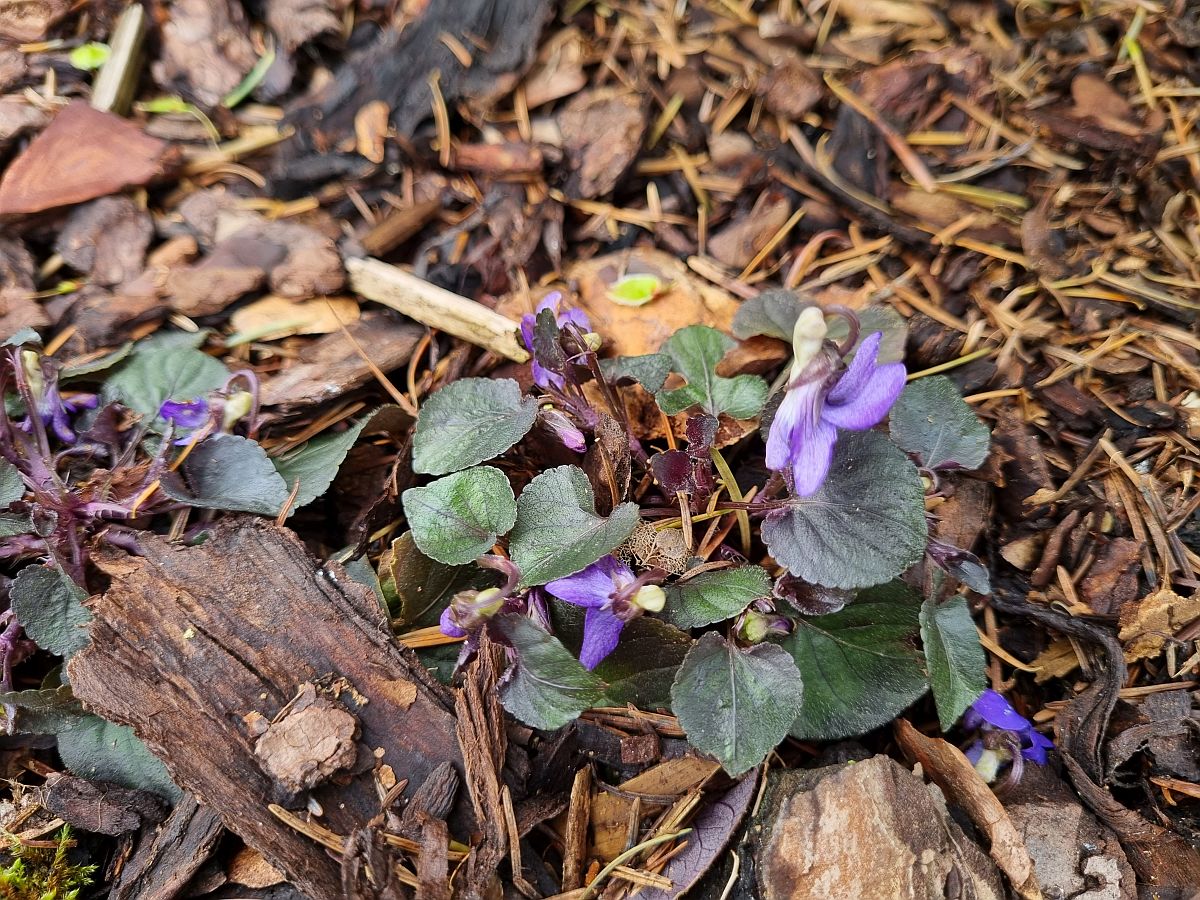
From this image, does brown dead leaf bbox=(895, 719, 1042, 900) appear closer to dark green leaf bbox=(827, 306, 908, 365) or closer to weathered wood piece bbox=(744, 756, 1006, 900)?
weathered wood piece bbox=(744, 756, 1006, 900)

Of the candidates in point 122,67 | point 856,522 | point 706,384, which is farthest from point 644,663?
point 122,67

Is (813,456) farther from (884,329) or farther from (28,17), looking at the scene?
(28,17)

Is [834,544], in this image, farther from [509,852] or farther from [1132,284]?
[1132,284]

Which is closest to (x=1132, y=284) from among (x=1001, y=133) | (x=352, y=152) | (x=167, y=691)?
(x=1001, y=133)

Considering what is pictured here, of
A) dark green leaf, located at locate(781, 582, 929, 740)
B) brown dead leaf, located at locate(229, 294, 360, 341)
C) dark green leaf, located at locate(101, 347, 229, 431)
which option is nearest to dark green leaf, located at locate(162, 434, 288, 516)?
dark green leaf, located at locate(101, 347, 229, 431)

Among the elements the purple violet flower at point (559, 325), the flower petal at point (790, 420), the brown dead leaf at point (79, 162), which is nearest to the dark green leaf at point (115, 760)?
the purple violet flower at point (559, 325)

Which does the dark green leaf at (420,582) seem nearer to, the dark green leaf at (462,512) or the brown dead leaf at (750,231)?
the dark green leaf at (462,512)
